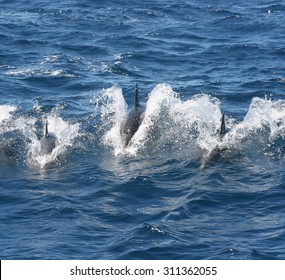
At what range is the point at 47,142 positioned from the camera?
4262 cm

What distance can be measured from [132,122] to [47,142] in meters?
4.69

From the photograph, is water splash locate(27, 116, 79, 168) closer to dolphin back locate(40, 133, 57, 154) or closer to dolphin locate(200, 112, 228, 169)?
dolphin back locate(40, 133, 57, 154)

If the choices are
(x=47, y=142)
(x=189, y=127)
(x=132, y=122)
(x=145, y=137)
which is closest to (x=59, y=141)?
(x=47, y=142)

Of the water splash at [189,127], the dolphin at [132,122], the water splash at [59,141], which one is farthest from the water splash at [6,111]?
the dolphin at [132,122]

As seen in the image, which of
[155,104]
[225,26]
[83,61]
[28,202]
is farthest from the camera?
[225,26]

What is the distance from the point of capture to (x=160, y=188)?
38.6 meters

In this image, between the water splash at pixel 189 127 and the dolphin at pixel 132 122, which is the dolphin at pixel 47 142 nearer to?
the water splash at pixel 189 127

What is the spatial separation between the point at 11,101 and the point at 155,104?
8810 millimetres

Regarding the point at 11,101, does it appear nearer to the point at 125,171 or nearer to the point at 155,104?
the point at 155,104

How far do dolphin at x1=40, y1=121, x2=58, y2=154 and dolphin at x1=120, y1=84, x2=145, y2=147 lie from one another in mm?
3480

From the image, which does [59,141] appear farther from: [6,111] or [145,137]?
[6,111]

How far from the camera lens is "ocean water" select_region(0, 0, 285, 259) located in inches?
1328

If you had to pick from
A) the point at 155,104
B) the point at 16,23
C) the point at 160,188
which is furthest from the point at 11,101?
the point at 16,23

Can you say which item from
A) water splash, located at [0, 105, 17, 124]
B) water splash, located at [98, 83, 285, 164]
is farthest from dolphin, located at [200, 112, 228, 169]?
water splash, located at [0, 105, 17, 124]
